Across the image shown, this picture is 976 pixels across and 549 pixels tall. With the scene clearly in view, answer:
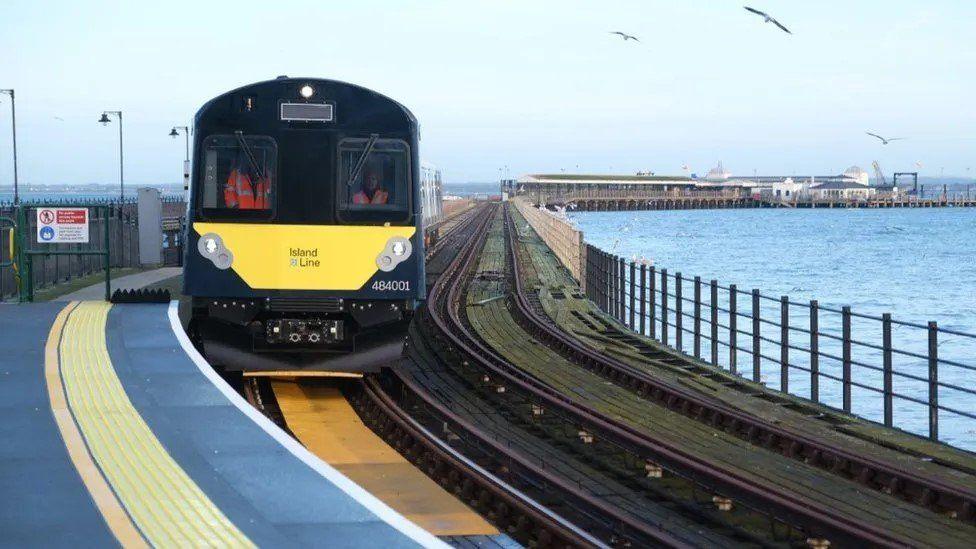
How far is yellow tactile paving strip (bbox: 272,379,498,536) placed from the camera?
31.0 ft

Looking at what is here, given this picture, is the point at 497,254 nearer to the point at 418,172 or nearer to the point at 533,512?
the point at 418,172

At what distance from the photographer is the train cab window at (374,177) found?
1410 centimetres

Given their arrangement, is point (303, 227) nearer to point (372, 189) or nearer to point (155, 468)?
point (372, 189)

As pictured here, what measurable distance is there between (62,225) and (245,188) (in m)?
5.37

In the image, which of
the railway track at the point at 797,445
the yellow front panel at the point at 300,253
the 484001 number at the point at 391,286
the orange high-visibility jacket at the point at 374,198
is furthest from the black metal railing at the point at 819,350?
the yellow front panel at the point at 300,253

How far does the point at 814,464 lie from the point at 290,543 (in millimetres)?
6375

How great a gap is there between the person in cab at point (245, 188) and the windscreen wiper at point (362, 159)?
83 centimetres

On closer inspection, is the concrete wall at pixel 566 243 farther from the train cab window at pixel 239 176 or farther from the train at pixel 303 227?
the train cab window at pixel 239 176

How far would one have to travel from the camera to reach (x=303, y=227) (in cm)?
1401

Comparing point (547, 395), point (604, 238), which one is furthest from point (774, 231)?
point (547, 395)

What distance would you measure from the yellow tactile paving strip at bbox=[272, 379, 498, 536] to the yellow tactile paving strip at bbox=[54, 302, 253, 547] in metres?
1.79

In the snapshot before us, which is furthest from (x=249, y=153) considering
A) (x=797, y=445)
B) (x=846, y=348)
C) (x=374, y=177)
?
(x=846, y=348)

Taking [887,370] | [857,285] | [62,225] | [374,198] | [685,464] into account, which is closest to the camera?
[685,464]

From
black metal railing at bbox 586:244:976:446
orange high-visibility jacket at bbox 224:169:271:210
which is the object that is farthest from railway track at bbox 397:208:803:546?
black metal railing at bbox 586:244:976:446
